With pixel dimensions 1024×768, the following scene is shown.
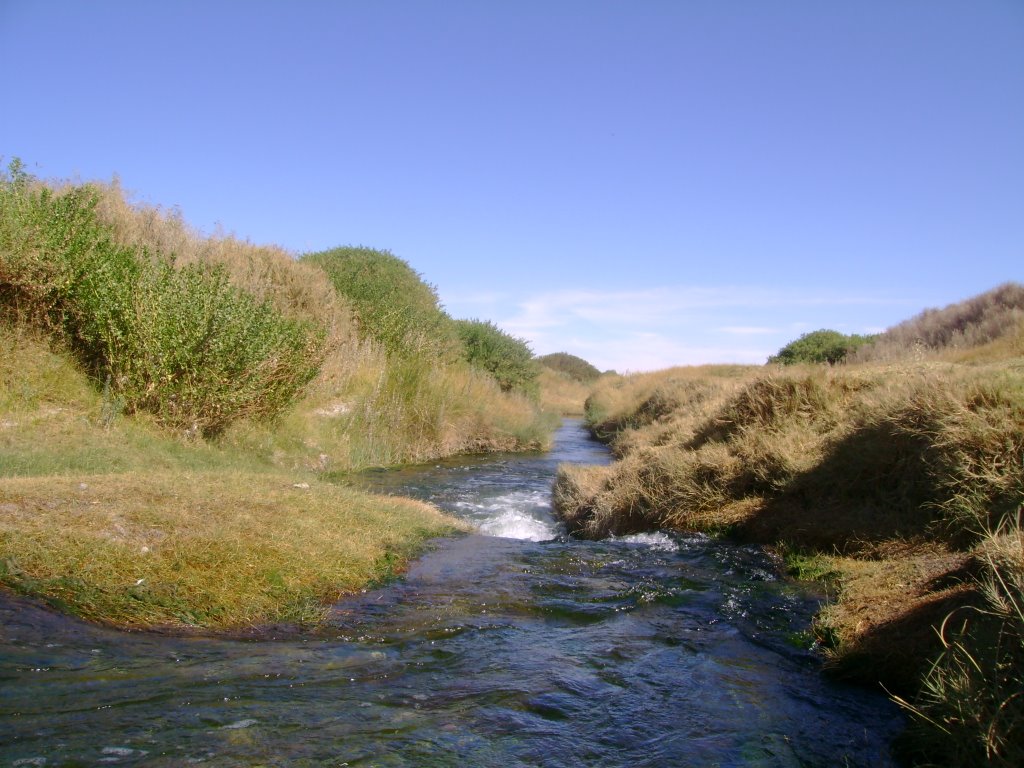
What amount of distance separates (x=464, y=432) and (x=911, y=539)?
17342 millimetres

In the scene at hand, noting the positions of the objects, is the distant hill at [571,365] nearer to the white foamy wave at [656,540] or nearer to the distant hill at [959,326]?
the distant hill at [959,326]

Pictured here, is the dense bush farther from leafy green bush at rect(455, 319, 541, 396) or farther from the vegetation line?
leafy green bush at rect(455, 319, 541, 396)

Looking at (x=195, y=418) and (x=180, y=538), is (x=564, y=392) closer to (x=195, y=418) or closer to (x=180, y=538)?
(x=195, y=418)

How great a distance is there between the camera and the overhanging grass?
17.7ft

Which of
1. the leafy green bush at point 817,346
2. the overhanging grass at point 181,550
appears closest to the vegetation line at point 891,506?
the overhanging grass at point 181,550

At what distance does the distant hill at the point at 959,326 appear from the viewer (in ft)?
57.2

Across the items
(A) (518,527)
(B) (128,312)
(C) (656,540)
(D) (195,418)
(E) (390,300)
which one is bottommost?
(A) (518,527)

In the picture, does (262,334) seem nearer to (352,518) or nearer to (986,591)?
(352,518)

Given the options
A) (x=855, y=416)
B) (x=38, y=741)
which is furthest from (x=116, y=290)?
(x=855, y=416)

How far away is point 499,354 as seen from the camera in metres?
34.0

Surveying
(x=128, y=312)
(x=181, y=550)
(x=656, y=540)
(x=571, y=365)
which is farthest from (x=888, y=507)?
(x=571, y=365)

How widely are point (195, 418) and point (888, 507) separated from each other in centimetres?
1145

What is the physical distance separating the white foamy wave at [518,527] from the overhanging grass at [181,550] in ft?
11.7

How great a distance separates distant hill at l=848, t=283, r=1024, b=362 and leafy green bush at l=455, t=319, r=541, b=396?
14867 millimetres
